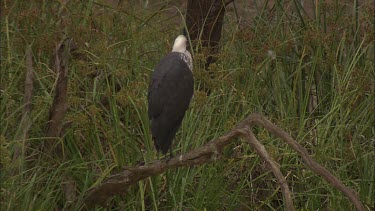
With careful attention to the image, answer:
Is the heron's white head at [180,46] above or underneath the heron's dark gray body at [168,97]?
above

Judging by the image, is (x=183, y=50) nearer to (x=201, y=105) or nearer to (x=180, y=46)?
(x=180, y=46)

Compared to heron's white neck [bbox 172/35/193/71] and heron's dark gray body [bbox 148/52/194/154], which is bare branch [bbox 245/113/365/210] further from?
heron's white neck [bbox 172/35/193/71]

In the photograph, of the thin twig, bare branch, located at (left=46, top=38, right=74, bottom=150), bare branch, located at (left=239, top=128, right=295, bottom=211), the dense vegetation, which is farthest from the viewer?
the dense vegetation

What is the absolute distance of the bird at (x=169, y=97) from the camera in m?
4.60

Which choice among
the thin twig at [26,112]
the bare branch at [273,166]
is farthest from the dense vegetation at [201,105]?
the bare branch at [273,166]

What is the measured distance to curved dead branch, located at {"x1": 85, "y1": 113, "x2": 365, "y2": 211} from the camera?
3840 mm

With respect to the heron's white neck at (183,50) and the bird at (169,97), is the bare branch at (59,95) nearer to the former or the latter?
the bird at (169,97)

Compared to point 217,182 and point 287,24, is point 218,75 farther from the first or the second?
point 287,24

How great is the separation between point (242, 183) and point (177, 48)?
80cm

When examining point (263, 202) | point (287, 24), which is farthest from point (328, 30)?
point (263, 202)

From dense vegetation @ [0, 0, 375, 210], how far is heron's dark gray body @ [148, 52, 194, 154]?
10 cm

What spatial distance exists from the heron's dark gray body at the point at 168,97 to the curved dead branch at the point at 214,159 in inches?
12.6

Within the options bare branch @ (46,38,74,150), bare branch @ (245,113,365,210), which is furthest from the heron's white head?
bare branch @ (245,113,365,210)

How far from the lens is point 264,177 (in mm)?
4980
